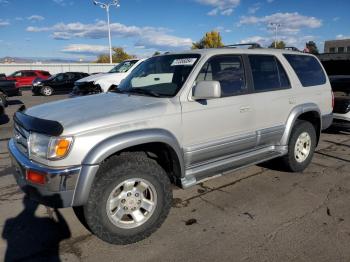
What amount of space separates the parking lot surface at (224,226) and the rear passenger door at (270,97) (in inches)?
30.8

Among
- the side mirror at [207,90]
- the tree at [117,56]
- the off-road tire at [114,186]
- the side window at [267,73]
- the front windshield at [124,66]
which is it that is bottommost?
the off-road tire at [114,186]

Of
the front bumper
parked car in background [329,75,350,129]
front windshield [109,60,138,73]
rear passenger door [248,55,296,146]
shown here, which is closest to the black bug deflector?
the front bumper

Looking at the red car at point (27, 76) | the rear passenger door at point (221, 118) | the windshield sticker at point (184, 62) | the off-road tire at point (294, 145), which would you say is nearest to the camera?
the rear passenger door at point (221, 118)

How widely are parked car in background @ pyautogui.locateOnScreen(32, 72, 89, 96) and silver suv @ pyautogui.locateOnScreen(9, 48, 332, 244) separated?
764 inches

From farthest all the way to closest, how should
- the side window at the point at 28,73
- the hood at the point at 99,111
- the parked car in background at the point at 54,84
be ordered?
the side window at the point at 28,73 → the parked car in background at the point at 54,84 → the hood at the point at 99,111

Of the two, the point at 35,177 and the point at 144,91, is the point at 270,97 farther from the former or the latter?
the point at 35,177

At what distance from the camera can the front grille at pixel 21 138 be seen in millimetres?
3218

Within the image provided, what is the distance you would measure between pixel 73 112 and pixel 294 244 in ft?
8.12

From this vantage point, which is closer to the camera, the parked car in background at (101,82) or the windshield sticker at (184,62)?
the windshield sticker at (184,62)

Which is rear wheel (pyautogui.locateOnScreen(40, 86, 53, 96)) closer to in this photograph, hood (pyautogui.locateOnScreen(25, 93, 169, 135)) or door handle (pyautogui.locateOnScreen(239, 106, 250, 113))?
hood (pyautogui.locateOnScreen(25, 93, 169, 135))

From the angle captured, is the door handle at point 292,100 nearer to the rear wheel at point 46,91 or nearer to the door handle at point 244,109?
the door handle at point 244,109

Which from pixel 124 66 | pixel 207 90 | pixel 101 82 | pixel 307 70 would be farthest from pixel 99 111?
pixel 124 66

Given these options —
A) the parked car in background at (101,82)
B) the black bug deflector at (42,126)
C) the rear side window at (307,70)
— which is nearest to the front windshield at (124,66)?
the parked car in background at (101,82)

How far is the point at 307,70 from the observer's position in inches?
210
